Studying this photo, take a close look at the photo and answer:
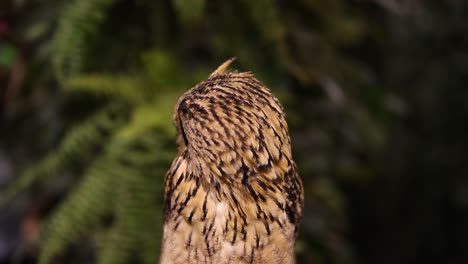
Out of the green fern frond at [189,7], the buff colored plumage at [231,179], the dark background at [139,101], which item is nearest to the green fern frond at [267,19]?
the dark background at [139,101]

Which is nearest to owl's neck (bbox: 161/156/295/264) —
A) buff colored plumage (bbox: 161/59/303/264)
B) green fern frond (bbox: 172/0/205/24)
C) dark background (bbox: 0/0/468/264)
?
buff colored plumage (bbox: 161/59/303/264)

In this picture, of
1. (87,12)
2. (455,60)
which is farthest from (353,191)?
(87,12)

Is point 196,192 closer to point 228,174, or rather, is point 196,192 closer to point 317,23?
point 228,174

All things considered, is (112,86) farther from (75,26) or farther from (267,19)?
(267,19)

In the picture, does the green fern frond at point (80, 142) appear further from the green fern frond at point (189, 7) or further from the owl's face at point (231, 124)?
the owl's face at point (231, 124)

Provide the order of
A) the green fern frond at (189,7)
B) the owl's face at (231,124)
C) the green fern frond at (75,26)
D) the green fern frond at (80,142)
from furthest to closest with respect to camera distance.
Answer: the green fern frond at (80,142), the green fern frond at (75,26), the green fern frond at (189,7), the owl's face at (231,124)

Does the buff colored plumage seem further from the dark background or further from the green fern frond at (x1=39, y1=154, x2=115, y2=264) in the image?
the green fern frond at (x1=39, y1=154, x2=115, y2=264)

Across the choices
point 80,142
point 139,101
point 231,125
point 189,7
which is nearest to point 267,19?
point 189,7

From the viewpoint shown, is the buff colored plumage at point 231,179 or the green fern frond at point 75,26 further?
the green fern frond at point 75,26
